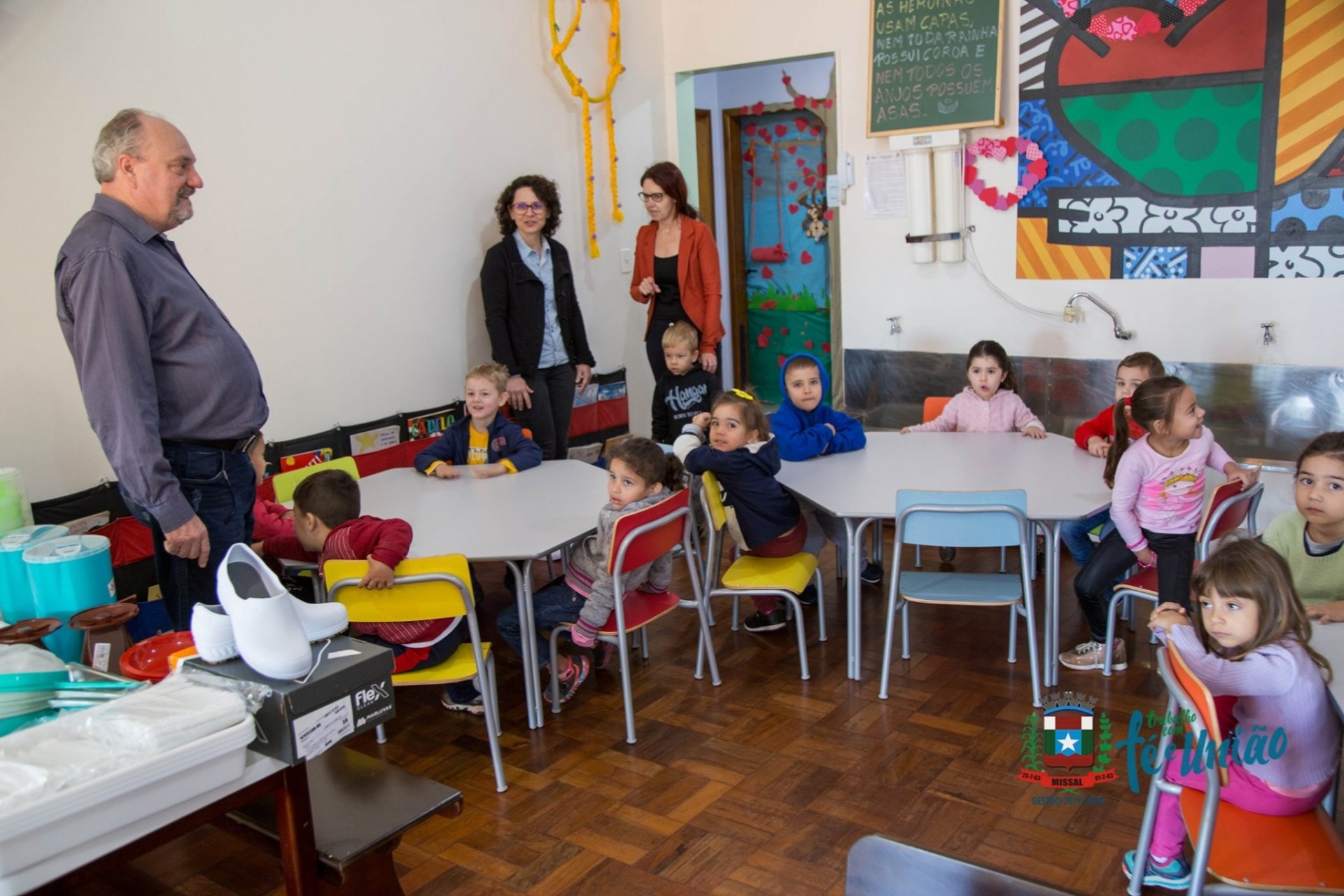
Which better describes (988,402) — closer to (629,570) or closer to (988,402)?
(988,402)

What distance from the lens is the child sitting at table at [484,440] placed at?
12.0ft

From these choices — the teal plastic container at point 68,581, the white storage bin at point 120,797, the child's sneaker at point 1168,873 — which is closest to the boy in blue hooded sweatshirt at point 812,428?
the child's sneaker at point 1168,873

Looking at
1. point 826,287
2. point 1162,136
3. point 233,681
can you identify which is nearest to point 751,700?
point 233,681

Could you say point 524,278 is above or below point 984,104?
below

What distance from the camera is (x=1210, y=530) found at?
2855 millimetres

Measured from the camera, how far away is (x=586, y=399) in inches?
210

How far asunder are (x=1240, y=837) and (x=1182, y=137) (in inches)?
129

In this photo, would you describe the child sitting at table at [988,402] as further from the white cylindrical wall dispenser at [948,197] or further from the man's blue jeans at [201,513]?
the man's blue jeans at [201,513]

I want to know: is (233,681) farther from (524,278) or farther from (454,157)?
(454,157)

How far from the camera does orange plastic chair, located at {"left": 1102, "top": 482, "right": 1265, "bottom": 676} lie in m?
2.83

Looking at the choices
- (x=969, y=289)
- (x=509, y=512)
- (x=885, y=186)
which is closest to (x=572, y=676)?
(x=509, y=512)

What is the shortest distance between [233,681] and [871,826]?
148cm

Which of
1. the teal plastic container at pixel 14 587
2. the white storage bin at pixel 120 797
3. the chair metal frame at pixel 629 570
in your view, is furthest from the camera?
the chair metal frame at pixel 629 570

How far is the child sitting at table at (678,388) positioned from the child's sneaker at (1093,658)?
1.67 m
